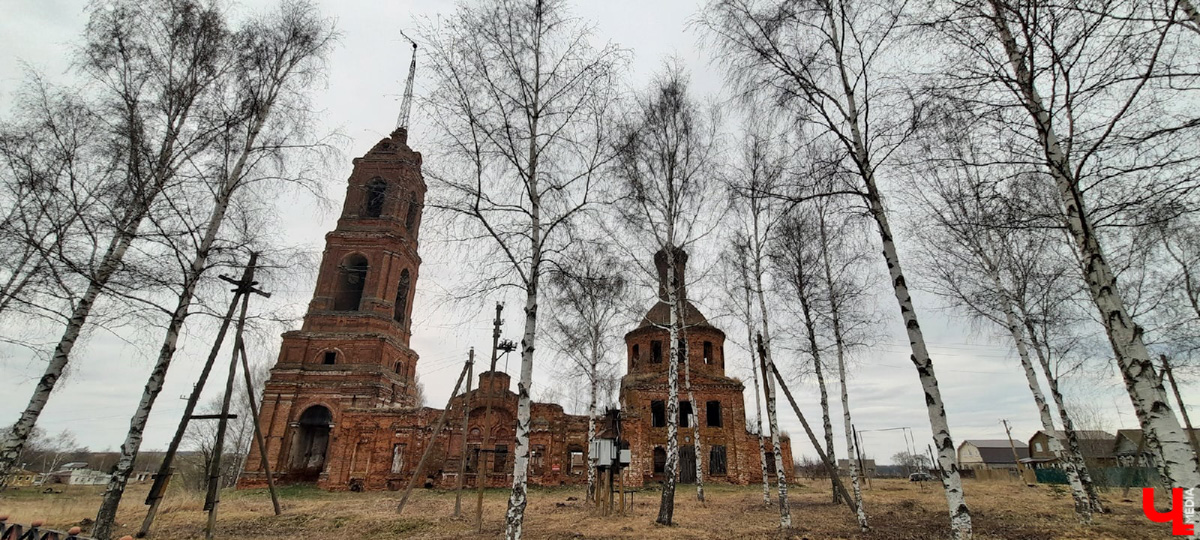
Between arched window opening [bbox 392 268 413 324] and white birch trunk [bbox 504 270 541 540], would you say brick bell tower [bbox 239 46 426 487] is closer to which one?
arched window opening [bbox 392 268 413 324]

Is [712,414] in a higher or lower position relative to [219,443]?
higher

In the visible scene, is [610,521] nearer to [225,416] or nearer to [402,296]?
[225,416]

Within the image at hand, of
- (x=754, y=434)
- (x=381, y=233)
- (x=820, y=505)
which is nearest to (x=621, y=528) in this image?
(x=820, y=505)

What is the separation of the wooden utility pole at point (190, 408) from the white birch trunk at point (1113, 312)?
13.1 metres

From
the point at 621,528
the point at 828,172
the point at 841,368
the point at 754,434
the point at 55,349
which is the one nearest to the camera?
the point at 828,172

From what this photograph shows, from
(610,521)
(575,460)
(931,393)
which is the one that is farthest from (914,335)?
(575,460)

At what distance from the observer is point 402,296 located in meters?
32.4

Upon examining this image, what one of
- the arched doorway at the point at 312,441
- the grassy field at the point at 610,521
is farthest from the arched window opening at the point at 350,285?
the grassy field at the point at 610,521

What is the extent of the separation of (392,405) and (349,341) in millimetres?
4395

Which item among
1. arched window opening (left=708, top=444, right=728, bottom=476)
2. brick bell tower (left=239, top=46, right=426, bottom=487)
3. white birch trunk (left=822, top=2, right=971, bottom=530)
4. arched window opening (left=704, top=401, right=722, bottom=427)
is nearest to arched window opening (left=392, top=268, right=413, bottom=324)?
brick bell tower (left=239, top=46, right=426, bottom=487)

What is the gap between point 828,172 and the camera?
7.70 meters

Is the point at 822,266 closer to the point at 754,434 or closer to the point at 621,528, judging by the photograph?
the point at 621,528

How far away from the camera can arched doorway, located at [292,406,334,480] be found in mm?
26781

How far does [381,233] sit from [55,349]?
72.9 feet
